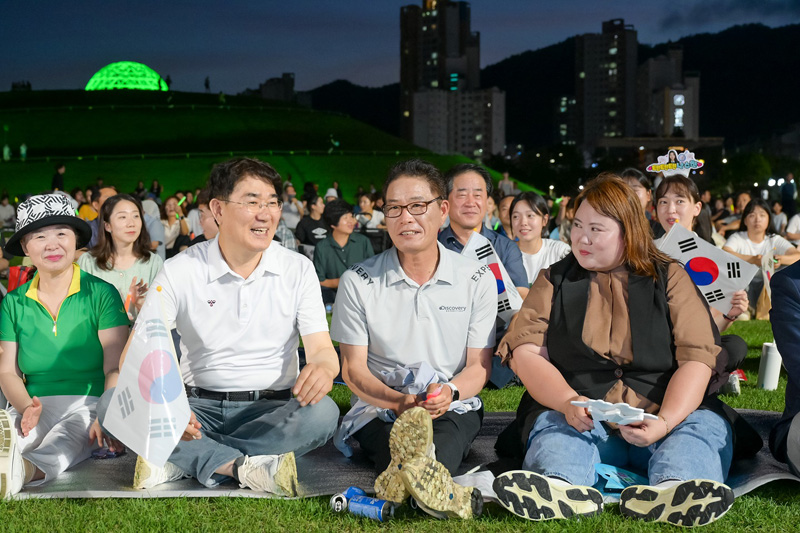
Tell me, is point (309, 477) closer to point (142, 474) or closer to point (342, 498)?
point (342, 498)

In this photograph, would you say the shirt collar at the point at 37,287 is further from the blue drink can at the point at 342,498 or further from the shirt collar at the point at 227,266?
the blue drink can at the point at 342,498

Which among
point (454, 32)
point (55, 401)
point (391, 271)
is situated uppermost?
point (454, 32)

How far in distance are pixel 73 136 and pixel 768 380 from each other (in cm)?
5955

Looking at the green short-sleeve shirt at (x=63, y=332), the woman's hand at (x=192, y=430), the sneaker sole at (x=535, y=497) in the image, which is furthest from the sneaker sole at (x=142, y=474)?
the sneaker sole at (x=535, y=497)

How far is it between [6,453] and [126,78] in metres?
84.8

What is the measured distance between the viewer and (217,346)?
15.7 ft

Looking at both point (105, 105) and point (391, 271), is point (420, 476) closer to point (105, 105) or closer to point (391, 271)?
point (391, 271)

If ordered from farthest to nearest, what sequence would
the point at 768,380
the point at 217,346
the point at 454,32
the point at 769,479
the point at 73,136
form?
the point at 454,32, the point at 73,136, the point at 768,380, the point at 217,346, the point at 769,479

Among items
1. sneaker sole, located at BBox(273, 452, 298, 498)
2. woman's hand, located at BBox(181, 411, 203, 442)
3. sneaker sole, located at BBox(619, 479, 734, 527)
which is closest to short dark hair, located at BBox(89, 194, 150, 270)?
woman's hand, located at BBox(181, 411, 203, 442)

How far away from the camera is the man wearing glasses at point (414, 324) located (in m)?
4.71

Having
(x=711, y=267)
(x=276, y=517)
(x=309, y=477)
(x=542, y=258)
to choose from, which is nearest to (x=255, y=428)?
(x=309, y=477)

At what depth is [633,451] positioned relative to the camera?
15.0ft

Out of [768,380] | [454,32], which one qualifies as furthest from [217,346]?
[454,32]

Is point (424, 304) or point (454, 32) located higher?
point (454, 32)
